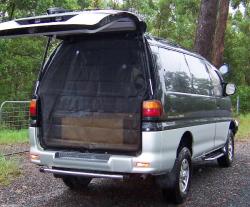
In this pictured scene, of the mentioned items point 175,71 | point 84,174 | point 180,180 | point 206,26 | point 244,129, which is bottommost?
point 244,129

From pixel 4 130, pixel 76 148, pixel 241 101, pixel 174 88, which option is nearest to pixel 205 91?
pixel 174 88

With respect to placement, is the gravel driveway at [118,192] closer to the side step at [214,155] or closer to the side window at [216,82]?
the side step at [214,155]

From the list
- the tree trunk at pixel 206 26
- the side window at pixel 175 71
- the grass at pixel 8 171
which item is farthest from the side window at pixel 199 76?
the tree trunk at pixel 206 26

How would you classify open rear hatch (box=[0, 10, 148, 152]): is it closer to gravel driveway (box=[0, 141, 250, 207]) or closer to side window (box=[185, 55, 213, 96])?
gravel driveway (box=[0, 141, 250, 207])

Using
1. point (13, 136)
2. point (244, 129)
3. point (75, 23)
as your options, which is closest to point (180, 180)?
point (75, 23)

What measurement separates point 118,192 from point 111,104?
158 cm

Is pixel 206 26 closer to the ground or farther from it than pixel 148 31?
farther from it

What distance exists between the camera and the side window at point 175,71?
21.0 feet

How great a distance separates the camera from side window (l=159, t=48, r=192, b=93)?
21.0 ft

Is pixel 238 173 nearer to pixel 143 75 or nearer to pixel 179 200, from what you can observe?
pixel 179 200

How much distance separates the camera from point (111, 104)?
6320 mm

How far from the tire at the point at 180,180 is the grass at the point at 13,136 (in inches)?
253

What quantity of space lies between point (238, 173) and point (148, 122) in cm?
360

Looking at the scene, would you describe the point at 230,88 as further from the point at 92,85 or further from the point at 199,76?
the point at 92,85
